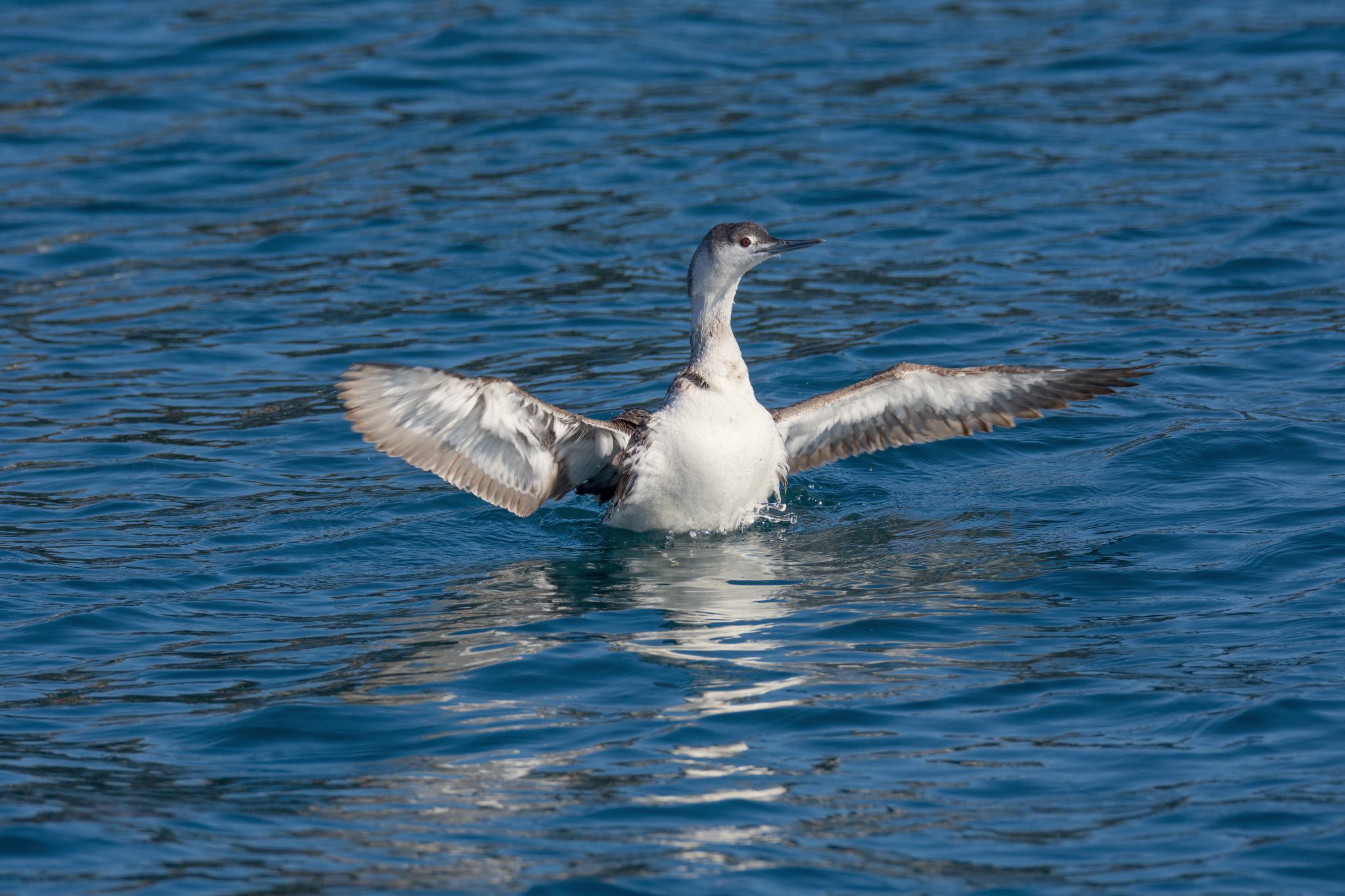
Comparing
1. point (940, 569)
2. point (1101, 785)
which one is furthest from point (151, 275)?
point (1101, 785)

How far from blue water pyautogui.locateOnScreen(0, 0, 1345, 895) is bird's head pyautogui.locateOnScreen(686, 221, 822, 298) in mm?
1384

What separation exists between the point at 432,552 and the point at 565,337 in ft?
11.7

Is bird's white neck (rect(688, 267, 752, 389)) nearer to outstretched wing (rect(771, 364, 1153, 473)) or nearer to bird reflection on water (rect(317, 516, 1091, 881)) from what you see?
outstretched wing (rect(771, 364, 1153, 473))

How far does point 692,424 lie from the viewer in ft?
27.3

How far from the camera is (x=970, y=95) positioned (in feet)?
53.2

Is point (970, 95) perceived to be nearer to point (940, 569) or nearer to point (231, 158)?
point (231, 158)

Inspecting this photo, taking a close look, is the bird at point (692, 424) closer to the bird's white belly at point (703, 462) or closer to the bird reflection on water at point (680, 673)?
the bird's white belly at point (703, 462)

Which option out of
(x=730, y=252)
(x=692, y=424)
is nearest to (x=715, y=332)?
(x=730, y=252)

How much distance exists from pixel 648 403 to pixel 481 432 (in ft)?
8.00

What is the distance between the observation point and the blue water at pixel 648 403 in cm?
559

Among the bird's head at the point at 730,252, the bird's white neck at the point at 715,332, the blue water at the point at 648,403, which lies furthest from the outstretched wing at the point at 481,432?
the bird's head at the point at 730,252

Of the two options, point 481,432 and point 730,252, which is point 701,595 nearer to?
point 481,432

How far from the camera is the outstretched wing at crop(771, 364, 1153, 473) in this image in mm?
8539

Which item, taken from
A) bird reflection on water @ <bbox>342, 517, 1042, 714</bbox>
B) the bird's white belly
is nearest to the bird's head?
the bird's white belly
